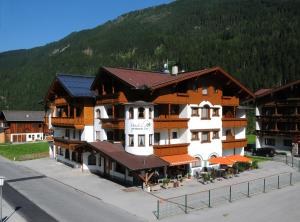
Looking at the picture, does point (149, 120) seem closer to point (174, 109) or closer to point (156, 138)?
Result: point (156, 138)

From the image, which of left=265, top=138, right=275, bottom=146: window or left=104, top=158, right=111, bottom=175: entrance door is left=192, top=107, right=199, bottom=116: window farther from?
left=265, top=138, right=275, bottom=146: window

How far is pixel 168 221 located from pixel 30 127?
65978 millimetres

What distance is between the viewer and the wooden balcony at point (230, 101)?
137 ft

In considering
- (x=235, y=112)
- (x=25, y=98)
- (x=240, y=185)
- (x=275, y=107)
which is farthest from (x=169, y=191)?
(x=25, y=98)

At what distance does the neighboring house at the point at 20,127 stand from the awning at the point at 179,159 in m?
54.5

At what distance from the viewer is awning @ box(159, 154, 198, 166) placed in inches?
1345

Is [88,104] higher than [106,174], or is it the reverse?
[88,104]

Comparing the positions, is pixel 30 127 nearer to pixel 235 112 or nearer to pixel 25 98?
pixel 235 112

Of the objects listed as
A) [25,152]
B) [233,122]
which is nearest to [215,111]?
[233,122]

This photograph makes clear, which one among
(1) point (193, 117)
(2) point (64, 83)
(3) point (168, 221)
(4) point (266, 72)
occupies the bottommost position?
(3) point (168, 221)

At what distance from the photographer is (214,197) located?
28.7 metres

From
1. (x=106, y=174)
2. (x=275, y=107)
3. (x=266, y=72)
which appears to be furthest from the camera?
(x=266, y=72)

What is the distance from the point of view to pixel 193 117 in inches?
1522

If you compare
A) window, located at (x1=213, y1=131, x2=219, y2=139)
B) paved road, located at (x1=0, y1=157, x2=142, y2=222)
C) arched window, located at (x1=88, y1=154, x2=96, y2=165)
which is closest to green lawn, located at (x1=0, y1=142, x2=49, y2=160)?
arched window, located at (x1=88, y1=154, x2=96, y2=165)
